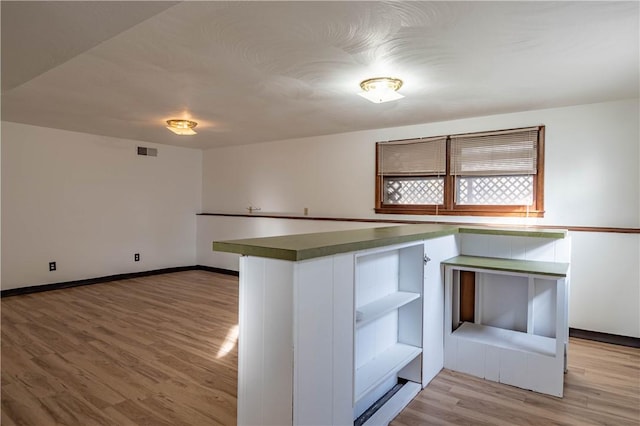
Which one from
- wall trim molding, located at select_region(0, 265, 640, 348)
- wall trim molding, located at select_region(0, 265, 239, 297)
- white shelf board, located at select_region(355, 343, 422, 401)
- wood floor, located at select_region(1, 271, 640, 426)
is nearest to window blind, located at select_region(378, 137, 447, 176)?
wall trim molding, located at select_region(0, 265, 640, 348)

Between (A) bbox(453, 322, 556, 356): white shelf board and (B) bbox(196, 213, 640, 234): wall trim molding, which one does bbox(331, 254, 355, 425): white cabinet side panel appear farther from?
(B) bbox(196, 213, 640, 234): wall trim molding

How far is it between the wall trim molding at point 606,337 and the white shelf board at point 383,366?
6.96 feet

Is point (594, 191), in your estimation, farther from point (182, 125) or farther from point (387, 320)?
point (182, 125)

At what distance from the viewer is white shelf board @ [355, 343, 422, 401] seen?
6.59ft

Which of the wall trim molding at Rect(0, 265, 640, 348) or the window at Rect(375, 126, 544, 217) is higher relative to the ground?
the window at Rect(375, 126, 544, 217)

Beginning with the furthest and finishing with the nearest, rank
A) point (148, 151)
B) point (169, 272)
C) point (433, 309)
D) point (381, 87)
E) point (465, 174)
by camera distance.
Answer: point (169, 272) < point (148, 151) < point (465, 174) < point (381, 87) < point (433, 309)

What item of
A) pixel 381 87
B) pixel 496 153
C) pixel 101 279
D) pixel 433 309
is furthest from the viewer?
pixel 101 279

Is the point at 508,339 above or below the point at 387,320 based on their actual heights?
below

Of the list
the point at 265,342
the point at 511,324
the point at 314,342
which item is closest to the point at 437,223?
the point at 511,324

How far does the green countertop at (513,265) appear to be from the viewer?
8.28 feet

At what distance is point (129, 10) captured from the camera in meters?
1.82

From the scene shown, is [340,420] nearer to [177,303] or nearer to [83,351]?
[83,351]

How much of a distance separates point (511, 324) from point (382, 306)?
187cm

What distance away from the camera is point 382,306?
7.24ft
